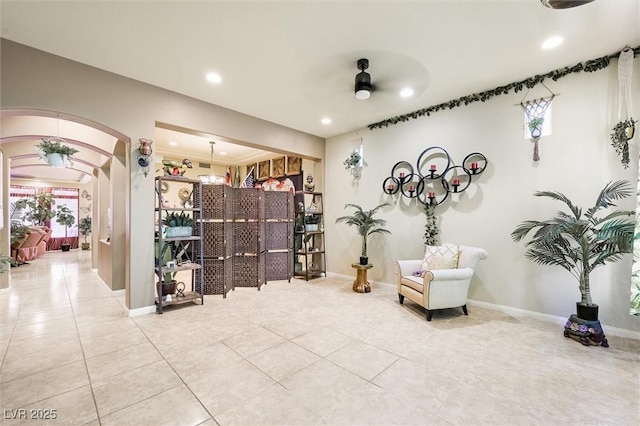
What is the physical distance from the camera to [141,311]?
12.0ft

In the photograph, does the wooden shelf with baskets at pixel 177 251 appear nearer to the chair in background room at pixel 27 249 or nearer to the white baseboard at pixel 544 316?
the white baseboard at pixel 544 316

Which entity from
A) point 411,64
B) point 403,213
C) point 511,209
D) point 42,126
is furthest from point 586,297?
point 42,126

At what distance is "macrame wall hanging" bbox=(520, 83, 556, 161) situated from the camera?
3.54m

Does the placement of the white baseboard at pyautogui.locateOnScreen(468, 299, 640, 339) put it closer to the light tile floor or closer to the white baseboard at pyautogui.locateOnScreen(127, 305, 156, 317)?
the light tile floor

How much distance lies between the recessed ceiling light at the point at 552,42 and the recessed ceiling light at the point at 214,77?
151 inches

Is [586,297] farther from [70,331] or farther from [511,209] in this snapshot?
[70,331]

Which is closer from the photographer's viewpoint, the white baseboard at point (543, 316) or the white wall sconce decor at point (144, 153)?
the white baseboard at point (543, 316)

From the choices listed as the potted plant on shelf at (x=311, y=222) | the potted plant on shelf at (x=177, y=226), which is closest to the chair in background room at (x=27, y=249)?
the potted plant on shelf at (x=177, y=226)

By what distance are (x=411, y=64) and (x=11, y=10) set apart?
13.2 ft

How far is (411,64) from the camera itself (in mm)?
3307

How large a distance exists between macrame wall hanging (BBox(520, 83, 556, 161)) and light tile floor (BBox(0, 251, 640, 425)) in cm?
238

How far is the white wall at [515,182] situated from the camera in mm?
3150

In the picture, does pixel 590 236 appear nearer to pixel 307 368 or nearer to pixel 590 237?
pixel 590 237

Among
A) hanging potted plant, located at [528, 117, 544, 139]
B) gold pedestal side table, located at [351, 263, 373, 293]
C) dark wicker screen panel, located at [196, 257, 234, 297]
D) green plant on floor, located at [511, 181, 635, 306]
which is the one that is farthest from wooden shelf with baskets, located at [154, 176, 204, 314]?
hanging potted plant, located at [528, 117, 544, 139]
